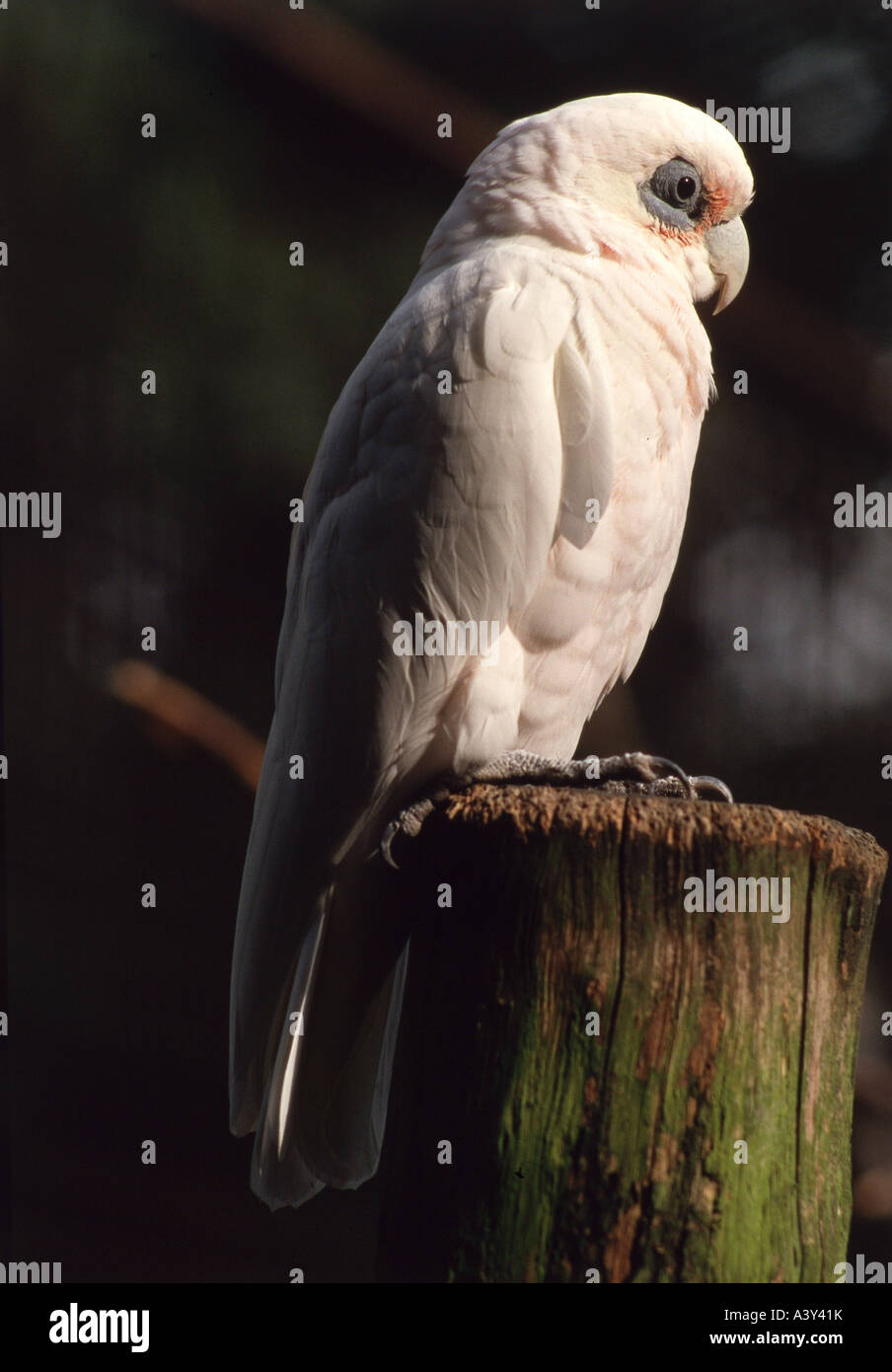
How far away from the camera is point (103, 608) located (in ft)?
7.16

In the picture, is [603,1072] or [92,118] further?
[92,118]

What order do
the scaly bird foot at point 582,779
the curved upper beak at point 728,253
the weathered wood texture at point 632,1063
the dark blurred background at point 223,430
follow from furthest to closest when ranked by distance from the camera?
the dark blurred background at point 223,430 → the curved upper beak at point 728,253 → the scaly bird foot at point 582,779 → the weathered wood texture at point 632,1063

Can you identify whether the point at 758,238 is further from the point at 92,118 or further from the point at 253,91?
the point at 92,118

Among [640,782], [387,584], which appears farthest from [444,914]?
[387,584]

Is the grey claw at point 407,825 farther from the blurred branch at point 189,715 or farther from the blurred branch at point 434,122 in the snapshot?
the blurred branch at point 434,122

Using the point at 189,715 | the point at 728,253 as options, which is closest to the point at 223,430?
the point at 189,715

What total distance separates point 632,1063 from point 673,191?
1.25 metres

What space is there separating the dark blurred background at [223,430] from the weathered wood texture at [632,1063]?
1.07 metres

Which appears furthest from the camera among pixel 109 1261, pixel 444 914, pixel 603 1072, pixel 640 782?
pixel 109 1261

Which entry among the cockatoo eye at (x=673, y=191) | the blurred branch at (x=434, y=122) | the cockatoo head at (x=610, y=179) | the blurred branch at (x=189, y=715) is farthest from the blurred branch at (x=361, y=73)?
the blurred branch at (x=189, y=715)

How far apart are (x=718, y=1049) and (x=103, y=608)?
151 centimetres

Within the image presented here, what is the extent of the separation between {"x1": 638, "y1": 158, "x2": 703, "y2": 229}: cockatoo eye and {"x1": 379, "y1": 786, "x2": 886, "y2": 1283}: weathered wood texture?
39.4 inches

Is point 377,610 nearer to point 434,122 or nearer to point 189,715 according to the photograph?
point 189,715

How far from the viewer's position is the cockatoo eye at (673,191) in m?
1.69
